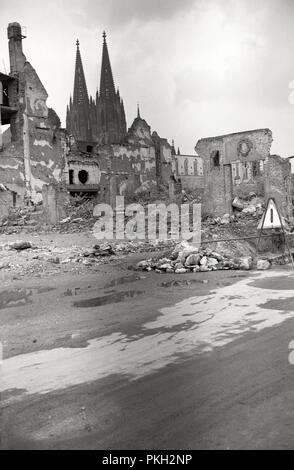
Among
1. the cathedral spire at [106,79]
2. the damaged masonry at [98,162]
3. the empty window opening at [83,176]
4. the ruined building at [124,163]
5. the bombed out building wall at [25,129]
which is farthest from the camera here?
the cathedral spire at [106,79]

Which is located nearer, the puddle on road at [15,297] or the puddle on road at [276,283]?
the puddle on road at [15,297]

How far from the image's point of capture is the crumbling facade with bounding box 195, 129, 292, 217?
23.7m

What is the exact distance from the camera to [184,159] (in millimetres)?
76688

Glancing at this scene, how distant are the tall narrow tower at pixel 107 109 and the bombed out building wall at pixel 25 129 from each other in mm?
29399

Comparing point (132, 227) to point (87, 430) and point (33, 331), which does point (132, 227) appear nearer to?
point (33, 331)

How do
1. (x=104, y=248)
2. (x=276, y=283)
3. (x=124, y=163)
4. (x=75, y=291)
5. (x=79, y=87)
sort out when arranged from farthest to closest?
(x=79, y=87), (x=124, y=163), (x=104, y=248), (x=75, y=291), (x=276, y=283)

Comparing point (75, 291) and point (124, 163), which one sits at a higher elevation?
point (124, 163)

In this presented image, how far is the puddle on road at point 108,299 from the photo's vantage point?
26.8 ft

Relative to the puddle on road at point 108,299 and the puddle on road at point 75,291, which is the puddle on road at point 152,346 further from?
the puddle on road at point 75,291

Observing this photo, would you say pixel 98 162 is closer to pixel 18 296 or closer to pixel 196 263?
pixel 196 263

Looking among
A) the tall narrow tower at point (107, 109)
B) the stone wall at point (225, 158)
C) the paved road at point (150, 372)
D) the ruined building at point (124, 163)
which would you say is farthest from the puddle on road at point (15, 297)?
the tall narrow tower at point (107, 109)

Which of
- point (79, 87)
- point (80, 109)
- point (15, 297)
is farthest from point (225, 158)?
point (79, 87)

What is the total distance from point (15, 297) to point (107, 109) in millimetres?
56030

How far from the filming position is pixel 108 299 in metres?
8.62
